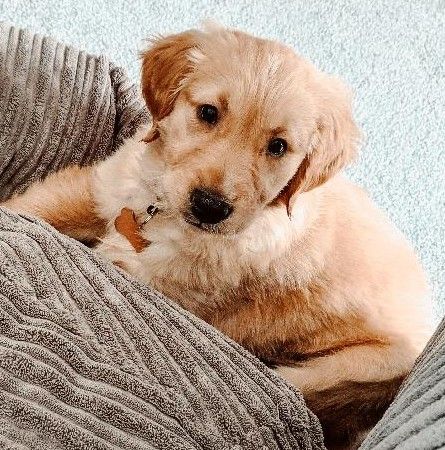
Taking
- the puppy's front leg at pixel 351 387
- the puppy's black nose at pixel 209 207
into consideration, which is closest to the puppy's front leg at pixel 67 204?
the puppy's black nose at pixel 209 207

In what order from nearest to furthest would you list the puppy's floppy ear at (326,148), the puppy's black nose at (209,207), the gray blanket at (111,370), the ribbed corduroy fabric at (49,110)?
the gray blanket at (111,370) < the puppy's black nose at (209,207) < the puppy's floppy ear at (326,148) < the ribbed corduroy fabric at (49,110)

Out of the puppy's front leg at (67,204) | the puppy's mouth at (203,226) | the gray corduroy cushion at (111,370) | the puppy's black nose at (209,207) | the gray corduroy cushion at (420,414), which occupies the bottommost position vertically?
the puppy's front leg at (67,204)

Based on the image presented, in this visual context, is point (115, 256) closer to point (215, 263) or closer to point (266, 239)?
point (215, 263)

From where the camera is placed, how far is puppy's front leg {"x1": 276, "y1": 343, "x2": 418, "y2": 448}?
1.47 meters

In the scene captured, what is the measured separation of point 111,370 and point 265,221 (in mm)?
481

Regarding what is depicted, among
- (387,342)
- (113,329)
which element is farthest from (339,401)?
(113,329)

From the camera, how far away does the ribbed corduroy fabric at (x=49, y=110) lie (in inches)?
72.4

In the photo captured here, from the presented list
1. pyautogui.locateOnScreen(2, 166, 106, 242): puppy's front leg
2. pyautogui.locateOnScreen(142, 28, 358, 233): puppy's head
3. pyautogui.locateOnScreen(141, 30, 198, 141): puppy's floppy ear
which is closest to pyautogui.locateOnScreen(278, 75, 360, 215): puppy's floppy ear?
pyautogui.locateOnScreen(142, 28, 358, 233): puppy's head

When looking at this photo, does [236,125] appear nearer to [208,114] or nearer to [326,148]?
[208,114]

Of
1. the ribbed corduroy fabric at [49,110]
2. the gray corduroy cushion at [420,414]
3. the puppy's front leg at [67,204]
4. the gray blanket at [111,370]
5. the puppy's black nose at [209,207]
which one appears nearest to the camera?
the gray corduroy cushion at [420,414]

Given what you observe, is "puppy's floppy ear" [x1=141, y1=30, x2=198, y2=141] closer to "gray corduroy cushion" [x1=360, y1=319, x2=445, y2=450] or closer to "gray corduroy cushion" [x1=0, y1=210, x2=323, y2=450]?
"gray corduroy cushion" [x1=0, y1=210, x2=323, y2=450]

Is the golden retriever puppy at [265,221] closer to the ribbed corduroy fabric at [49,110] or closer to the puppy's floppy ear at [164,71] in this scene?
the puppy's floppy ear at [164,71]

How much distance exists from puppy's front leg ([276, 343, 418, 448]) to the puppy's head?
0.35 m

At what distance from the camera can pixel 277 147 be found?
139 cm
